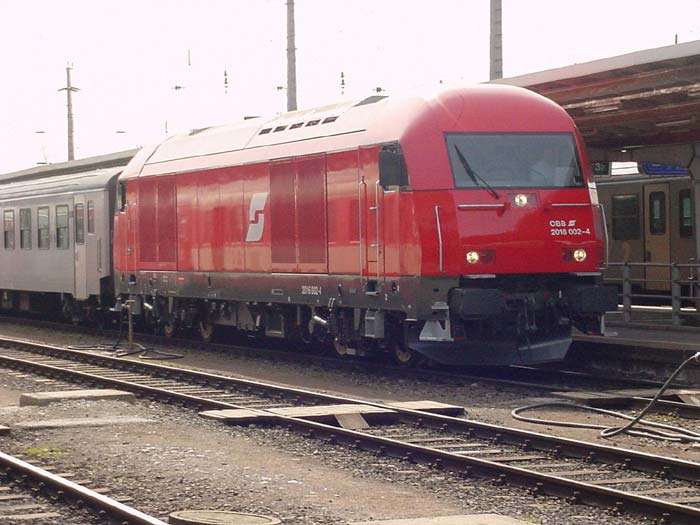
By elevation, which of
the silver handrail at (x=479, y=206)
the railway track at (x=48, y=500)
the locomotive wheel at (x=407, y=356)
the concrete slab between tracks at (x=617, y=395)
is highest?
the silver handrail at (x=479, y=206)

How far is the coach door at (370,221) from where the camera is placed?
53.8 feet

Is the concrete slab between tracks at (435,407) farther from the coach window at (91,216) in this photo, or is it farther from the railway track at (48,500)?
the coach window at (91,216)

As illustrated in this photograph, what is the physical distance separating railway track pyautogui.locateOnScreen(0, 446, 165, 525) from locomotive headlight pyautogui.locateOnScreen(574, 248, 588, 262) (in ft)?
26.4

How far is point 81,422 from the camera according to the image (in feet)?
42.4

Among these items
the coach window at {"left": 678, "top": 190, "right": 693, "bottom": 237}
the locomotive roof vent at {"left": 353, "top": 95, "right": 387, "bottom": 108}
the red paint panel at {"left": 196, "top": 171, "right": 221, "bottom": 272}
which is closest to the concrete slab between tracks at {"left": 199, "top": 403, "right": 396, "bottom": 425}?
the locomotive roof vent at {"left": 353, "top": 95, "right": 387, "bottom": 108}

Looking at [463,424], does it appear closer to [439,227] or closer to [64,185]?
[439,227]

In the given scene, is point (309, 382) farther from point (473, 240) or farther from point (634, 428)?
point (634, 428)

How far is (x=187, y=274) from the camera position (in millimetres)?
21969

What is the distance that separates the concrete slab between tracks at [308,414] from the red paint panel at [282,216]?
570 centimetres

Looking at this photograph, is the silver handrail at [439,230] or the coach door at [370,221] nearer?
the silver handrail at [439,230]

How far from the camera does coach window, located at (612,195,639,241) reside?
2831cm

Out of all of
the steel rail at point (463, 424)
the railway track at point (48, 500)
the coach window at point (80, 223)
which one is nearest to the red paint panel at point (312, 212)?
the steel rail at point (463, 424)

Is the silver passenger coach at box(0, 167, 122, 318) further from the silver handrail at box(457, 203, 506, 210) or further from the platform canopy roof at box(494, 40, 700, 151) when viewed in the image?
the silver handrail at box(457, 203, 506, 210)

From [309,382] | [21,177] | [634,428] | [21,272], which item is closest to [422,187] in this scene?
[309,382]
